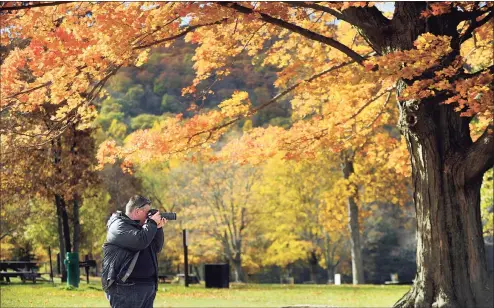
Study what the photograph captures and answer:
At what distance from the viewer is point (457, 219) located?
38.5 feet

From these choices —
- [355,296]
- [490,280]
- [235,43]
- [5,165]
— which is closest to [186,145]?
[235,43]

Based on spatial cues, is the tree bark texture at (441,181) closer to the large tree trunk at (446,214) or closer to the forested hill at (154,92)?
the large tree trunk at (446,214)

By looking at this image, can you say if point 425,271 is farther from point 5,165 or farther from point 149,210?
point 5,165

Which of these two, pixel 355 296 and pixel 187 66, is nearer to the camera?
pixel 355 296

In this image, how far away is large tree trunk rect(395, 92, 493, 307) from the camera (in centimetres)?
1166

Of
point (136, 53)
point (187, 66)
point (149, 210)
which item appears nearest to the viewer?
point (149, 210)

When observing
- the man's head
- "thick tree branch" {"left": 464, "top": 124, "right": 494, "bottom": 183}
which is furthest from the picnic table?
the man's head

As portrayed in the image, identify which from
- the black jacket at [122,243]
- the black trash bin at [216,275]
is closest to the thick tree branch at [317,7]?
A: the black jacket at [122,243]

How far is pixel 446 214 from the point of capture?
11.7 m

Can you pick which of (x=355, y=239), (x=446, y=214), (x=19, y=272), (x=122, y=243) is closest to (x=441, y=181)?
(x=446, y=214)

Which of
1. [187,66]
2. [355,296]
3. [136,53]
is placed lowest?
[355,296]

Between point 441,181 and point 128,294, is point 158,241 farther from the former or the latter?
point 441,181

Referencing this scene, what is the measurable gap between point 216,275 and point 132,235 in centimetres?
1778

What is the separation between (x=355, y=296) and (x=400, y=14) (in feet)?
32.9
